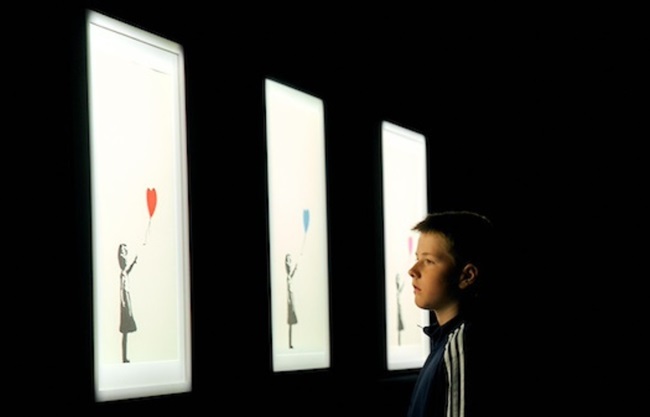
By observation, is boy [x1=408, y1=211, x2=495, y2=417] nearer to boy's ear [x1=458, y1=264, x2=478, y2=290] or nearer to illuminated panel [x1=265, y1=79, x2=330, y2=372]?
→ boy's ear [x1=458, y1=264, x2=478, y2=290]

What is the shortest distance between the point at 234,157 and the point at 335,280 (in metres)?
0.98

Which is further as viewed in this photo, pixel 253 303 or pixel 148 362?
pixel 253 303

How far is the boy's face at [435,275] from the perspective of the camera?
9.88 feet

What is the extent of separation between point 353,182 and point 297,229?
0.60 meters

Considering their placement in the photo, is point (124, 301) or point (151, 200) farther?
point (151, 200)

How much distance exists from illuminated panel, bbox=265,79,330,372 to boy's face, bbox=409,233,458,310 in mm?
944

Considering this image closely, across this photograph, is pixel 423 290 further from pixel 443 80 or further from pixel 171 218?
pixel 443 80

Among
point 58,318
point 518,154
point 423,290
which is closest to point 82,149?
point 58,318

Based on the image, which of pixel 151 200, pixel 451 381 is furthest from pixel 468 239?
pixel 151 200

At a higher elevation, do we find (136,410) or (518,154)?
(518,154)

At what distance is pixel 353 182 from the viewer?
4.61 m

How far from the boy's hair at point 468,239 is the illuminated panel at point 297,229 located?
3.25ft

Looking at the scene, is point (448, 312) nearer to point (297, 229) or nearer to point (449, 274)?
point (449, 274)

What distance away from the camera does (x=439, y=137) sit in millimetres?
5777
